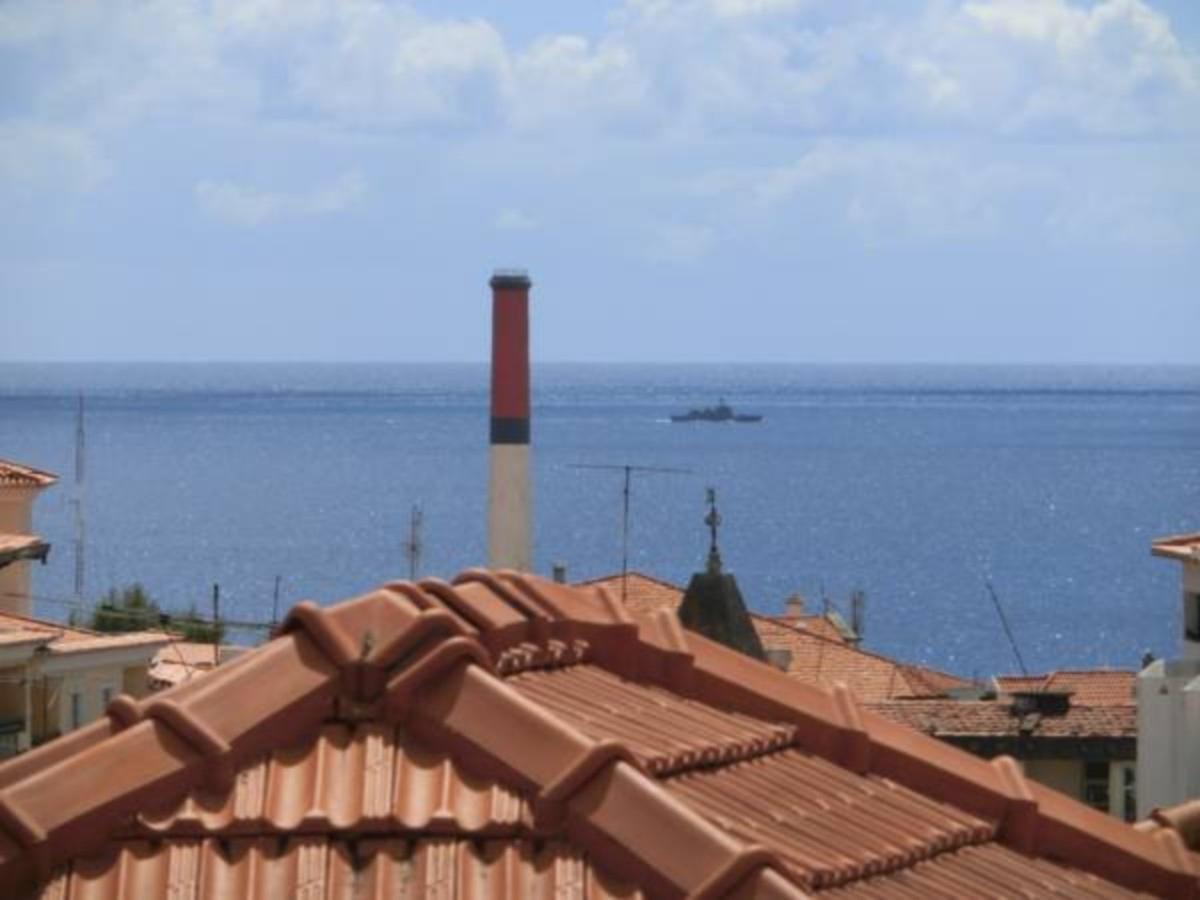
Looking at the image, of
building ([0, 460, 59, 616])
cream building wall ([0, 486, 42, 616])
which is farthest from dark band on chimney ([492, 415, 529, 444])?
cream building wall ([0, 486, 42, 616])

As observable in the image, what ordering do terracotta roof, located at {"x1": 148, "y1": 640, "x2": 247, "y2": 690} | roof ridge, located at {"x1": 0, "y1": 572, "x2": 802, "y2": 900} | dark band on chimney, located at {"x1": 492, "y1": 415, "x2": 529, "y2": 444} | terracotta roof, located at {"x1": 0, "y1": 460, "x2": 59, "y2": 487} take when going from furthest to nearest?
dark band on chimney, located at {"x1": 492, "y1": 415, "x2": 529, "y2": 444}
terracotta roof, located at {"x1": 0, "y1": 460, "x2": 59, "y2": 487}
terracotta roof, located at {"x1": 148, "y1": 640, "x2": 247, "y2": 690}
roof ridge, located at {"x1": 0, "y1": 572, "x2": 802, "y2": 900}

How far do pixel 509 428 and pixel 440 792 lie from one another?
37.3 metres

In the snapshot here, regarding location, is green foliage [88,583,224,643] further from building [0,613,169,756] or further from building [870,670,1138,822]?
building [870,670,1138,822]

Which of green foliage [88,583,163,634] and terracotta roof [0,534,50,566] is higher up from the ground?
terracotta roof [0,534,50,566]

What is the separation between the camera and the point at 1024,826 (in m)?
7.75

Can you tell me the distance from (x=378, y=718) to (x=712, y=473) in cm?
17869

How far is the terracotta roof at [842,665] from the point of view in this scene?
129ft

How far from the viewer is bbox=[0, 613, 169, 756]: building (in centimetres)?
3097

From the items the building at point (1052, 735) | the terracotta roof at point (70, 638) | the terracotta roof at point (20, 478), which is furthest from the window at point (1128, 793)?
the terracotta roof at point (20, 478)

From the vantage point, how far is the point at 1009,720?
33875mm

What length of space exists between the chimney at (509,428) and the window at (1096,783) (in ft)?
31.7

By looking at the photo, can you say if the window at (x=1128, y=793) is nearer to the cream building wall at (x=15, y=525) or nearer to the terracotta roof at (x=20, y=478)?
the cream building wall at (x=15, y=525)

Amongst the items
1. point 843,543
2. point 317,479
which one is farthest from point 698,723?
point 317,479

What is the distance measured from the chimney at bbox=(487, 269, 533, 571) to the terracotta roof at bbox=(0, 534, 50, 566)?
29.2 feet
